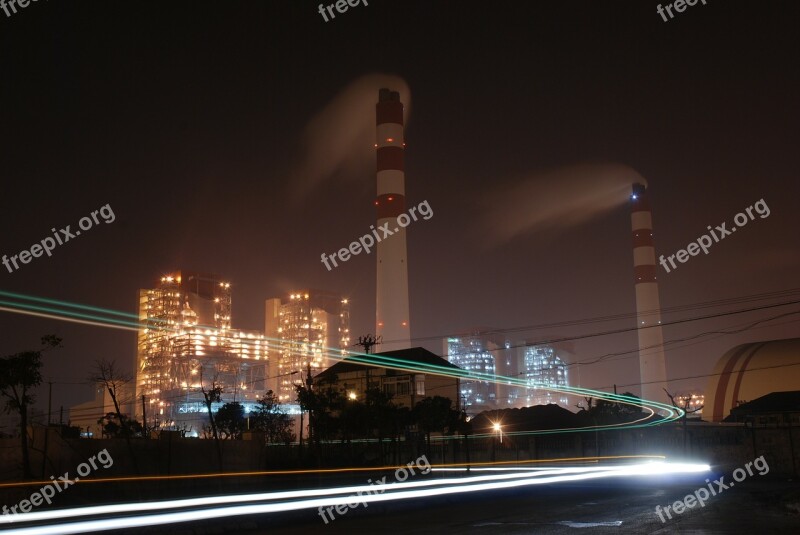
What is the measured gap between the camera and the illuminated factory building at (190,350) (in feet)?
432

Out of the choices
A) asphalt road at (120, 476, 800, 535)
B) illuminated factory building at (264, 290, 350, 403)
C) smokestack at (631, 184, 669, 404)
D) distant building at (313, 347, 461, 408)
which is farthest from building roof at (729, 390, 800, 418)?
illuminated factory building at (264, 290, 350, 403)

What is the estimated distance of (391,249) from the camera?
82.7 metres

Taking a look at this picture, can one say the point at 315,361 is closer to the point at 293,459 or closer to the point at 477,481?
the point at 293,459

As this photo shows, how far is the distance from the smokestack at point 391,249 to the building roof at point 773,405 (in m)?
36.1

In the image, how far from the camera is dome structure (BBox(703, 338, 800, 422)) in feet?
237

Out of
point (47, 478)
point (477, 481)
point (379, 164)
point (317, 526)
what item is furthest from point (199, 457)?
point (379, 164)

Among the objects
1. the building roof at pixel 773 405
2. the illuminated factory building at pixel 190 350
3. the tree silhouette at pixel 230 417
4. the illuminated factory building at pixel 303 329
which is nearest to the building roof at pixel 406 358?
the tree silhouette at pixel 230 417

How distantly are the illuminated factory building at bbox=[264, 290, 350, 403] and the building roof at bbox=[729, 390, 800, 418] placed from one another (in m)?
108

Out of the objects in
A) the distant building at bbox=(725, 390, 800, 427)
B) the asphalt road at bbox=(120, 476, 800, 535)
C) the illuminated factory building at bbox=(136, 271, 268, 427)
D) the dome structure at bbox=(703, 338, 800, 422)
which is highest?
the illuminated factory building at bbox=(136, 271, 268, 427)

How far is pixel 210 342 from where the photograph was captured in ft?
455

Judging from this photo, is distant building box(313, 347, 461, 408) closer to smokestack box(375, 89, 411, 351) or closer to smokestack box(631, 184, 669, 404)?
smokestack box(375, 89, 411, 351)

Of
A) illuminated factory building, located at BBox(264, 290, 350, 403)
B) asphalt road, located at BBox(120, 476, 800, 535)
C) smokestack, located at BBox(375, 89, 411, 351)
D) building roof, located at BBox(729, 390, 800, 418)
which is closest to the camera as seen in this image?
asphalt road, located at BBox(120, 476, 800, 535)

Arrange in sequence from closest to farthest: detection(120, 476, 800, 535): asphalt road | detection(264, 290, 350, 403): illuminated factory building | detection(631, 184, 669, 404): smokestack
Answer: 1. detection(120, 476, 800, 535): asphalt road
2. detection(631, 184, 669, 404): smokestack
3. detection(264, 290, 350, 403): illuminated factory building

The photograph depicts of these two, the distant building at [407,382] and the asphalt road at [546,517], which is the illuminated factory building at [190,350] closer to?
the distant building at [407,382]
